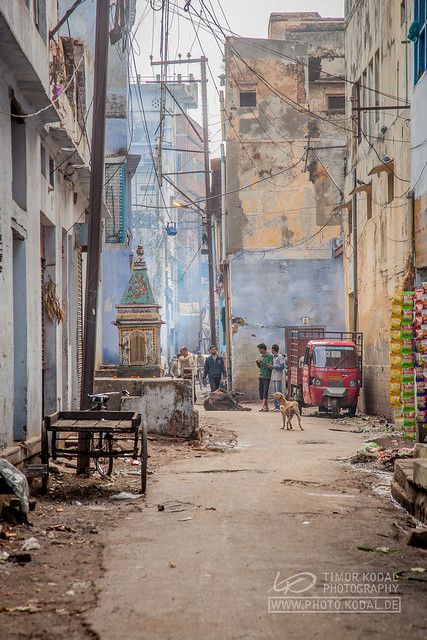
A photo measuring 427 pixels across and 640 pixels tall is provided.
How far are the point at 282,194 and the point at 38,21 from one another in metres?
26.0

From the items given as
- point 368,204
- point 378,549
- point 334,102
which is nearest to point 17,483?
point 378,549

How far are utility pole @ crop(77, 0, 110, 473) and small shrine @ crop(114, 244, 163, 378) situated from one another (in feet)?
24.4

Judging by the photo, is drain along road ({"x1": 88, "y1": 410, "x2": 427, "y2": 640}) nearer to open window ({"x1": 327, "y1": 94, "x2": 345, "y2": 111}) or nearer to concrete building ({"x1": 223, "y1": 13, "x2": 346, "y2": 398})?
concrete building ({"x1": 223, "y1": 13, "x2": 346, "y2": 398})

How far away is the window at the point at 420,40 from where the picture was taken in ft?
52.7

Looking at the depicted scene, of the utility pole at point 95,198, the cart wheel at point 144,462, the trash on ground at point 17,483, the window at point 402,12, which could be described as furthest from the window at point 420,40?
the trash on ground at point 17,483

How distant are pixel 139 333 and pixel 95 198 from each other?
7.91 metres

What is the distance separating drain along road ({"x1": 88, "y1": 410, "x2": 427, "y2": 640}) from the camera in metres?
4.98

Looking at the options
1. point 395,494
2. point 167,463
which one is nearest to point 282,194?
point 167,463

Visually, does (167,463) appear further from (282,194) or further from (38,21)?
(282,194)

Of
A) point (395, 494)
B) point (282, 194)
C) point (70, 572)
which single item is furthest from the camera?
point (282, 194)

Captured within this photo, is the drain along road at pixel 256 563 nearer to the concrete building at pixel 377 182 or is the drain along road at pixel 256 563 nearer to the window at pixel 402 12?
the concrete building at pixel 377 182

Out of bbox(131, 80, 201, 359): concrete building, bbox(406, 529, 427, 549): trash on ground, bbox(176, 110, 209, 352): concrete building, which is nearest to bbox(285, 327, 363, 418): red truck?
bbox(406, 529, 427, 549): trash on ground

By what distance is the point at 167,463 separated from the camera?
13.4m

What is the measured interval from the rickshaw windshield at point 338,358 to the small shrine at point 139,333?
6.43 meters
